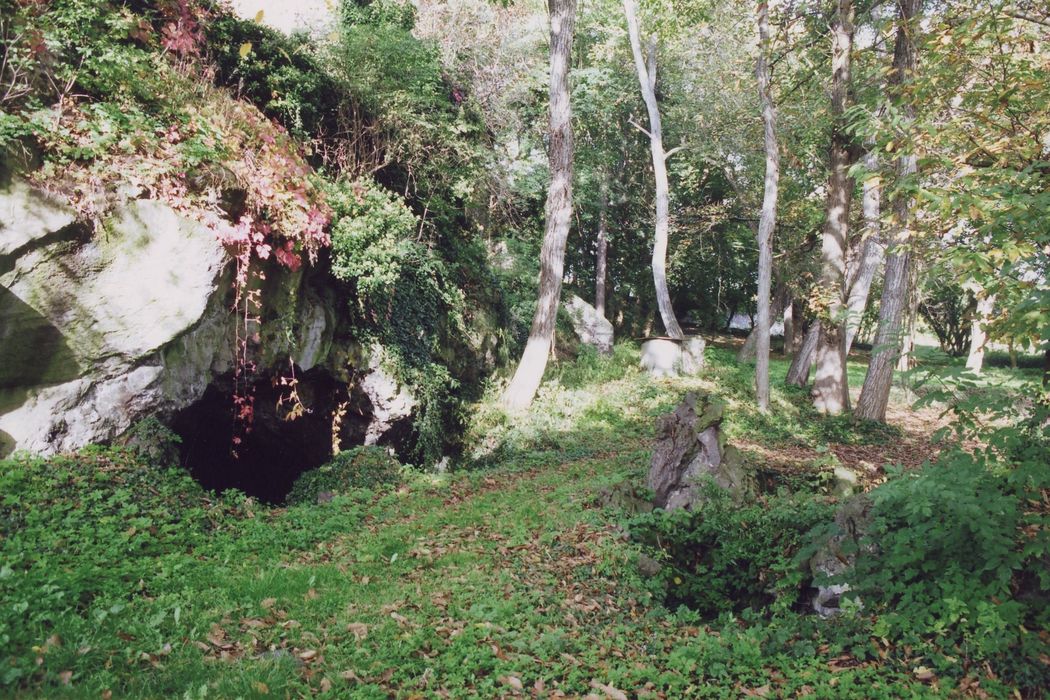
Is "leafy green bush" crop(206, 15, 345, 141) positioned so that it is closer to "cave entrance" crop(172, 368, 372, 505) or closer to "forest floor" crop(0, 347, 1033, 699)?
"cave entrance" crop(172, 368, 372, 505)

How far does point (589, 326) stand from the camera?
18953 mm

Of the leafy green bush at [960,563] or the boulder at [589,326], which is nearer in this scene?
the leafy green bush at [960,563]

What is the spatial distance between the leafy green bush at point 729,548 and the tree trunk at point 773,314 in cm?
1691

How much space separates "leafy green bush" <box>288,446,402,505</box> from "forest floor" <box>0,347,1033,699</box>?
27.1 inches

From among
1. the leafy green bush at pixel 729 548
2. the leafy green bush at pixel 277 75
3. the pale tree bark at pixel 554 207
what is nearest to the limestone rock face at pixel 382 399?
the pale tree bark at pixel 554 207

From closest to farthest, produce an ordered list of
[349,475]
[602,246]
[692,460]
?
[692,460], [349,475], [602,246]

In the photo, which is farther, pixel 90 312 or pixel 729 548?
pixel 90 312

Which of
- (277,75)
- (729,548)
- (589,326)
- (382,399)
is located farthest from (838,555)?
(589,326)

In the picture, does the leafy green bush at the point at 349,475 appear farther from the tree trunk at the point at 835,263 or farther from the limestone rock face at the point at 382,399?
the tree trunk at the point at 835,263

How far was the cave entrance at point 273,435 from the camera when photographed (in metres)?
8.48

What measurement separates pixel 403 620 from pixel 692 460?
4.02m

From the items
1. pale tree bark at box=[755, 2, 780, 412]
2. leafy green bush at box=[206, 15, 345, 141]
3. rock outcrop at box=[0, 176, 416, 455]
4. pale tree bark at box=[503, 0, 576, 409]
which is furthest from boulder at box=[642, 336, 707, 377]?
rock outcrop at box=[0, 176, 416, 455]

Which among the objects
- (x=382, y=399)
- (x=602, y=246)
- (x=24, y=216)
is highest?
(x=602, y=246)

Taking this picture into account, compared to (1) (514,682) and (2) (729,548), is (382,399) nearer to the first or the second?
(2) (729,548)
